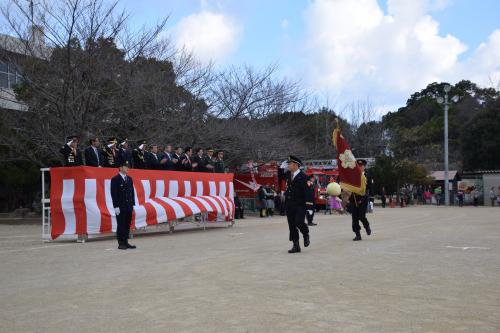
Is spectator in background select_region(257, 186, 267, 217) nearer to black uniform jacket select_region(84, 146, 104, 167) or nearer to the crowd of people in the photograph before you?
the crowd of people

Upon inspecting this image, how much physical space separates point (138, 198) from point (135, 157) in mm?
2499

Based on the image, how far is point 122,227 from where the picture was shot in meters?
12.4

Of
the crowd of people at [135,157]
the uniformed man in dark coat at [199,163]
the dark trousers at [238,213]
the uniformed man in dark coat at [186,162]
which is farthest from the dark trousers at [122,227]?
the dark trousers at [238,213]

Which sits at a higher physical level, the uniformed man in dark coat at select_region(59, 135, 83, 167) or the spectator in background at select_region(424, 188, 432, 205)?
the uniformed man in dark coat at select_region(59, 135, 83, 167)

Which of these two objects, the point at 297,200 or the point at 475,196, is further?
the point at 475,196

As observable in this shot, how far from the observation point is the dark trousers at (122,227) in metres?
12.3

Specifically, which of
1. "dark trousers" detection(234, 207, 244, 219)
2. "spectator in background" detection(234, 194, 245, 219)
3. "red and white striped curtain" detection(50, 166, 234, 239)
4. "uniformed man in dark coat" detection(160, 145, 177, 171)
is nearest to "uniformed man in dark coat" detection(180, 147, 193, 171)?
"uniformed man in dark coat" detection(160, 145, 177, 171)

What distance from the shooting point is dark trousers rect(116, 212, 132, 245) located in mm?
12273

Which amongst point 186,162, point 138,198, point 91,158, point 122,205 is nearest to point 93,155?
point 91,158

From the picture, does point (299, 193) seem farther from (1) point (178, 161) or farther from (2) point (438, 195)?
(2) point (438, 195)

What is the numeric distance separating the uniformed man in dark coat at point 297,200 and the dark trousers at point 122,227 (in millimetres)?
3668

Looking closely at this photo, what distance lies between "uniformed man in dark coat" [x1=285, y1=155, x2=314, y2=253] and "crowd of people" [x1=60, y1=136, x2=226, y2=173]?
238 inches

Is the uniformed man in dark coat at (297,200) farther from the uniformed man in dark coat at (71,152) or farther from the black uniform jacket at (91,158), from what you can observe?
the uniformed man in dark coat at (71,152)

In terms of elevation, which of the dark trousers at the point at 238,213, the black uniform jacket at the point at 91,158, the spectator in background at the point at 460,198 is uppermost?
the black uniform jacket at the point at 91,158
